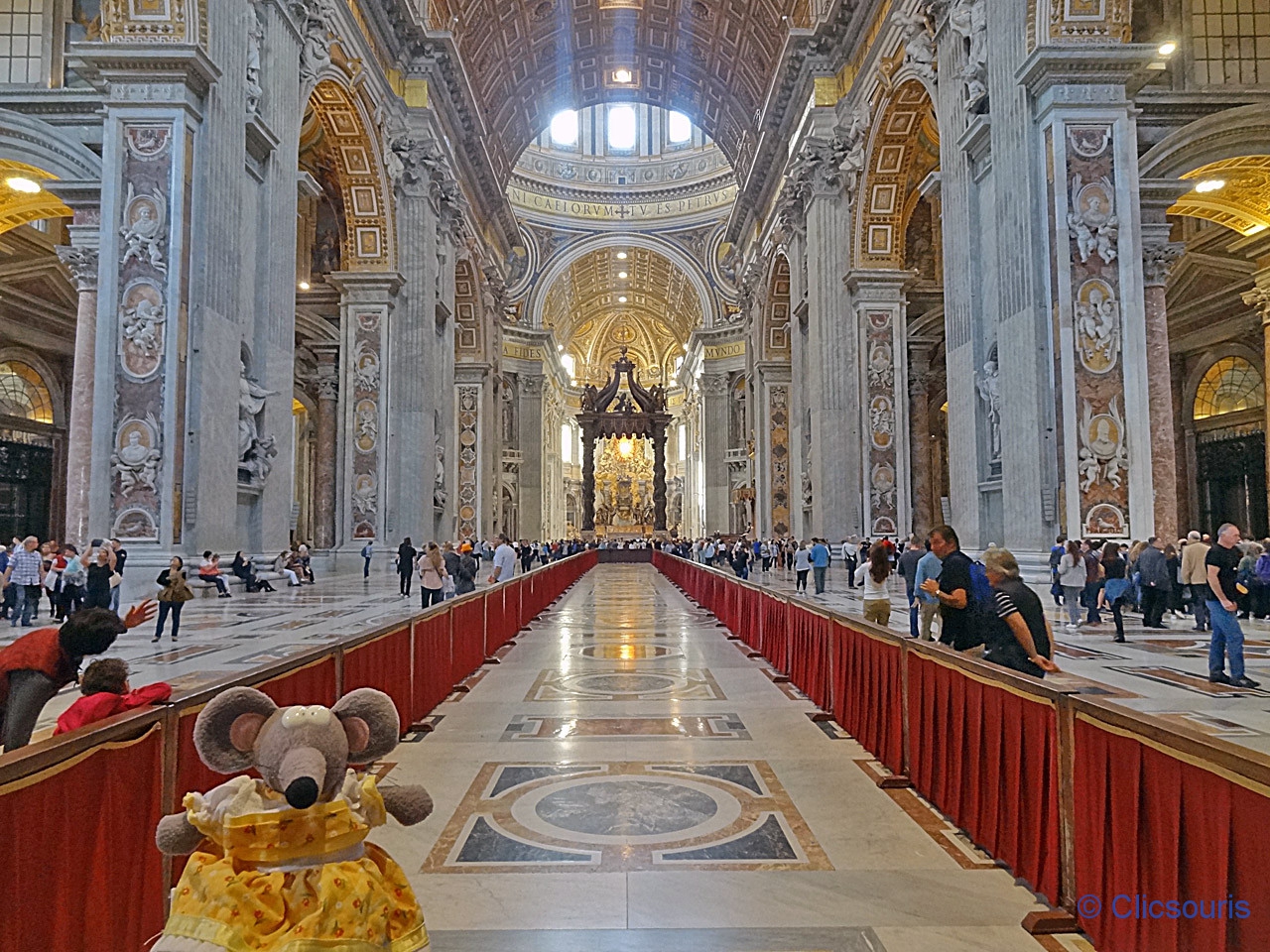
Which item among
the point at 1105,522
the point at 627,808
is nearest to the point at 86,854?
the point at 627,808

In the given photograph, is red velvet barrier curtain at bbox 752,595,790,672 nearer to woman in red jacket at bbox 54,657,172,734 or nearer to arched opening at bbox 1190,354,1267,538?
woman in red jacket at bbox 54,657,172,734

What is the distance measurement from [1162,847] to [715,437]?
44504mm

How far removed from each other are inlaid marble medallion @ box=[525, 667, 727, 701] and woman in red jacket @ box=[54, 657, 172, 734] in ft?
13.9

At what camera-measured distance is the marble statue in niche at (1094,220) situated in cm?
1062

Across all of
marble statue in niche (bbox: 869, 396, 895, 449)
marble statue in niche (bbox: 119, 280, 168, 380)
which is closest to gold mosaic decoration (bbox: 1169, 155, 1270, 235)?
marble statue in niche (bbox: 869, 396, 895, 449)

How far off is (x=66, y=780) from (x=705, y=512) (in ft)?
150

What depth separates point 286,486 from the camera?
13.3 m

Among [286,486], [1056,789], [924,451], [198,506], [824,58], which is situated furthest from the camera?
[924,451]

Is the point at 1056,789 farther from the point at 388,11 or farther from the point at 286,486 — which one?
the point at 388,11

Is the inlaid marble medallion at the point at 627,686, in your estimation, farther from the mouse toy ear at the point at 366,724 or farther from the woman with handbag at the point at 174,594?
the mouse toy ear at the point at 366,724

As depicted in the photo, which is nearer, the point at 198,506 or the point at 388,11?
the point at 198,506

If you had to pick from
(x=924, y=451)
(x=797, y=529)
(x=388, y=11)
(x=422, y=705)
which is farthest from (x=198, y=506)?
(x=924, y=451)

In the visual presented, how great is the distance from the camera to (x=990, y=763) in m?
3.58

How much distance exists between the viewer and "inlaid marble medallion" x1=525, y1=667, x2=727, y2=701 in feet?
22.7
